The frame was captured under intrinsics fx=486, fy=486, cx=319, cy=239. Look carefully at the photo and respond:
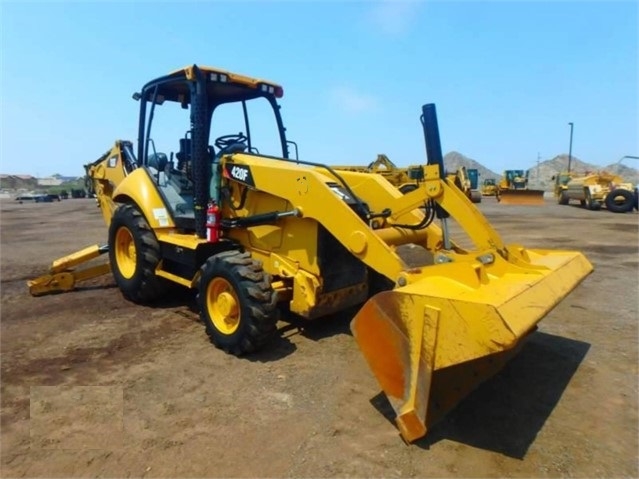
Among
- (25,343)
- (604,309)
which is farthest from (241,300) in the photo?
(604,309)

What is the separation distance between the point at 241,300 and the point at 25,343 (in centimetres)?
242

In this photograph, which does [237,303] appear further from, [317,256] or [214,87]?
[214,87]

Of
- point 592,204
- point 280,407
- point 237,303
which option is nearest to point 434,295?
point 280,407

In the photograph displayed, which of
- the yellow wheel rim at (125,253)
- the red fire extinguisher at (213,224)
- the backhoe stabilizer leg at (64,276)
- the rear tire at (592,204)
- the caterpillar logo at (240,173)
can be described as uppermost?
the caterpillar logo at (240,173)

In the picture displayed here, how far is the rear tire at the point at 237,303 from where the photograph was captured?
4.26 m

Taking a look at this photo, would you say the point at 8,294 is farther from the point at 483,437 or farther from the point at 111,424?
the point at 483,437

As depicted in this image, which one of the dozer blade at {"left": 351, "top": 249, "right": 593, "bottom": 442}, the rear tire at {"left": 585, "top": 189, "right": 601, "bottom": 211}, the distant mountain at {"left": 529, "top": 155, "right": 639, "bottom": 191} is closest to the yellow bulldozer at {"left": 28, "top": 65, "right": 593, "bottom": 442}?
the dozer blade at {"left": 351, "top": 249, "right": 593, "bottom": 442}

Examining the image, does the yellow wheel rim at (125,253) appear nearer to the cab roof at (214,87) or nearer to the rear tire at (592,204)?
the cab roof at (214,87)

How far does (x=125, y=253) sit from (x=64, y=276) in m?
1.25

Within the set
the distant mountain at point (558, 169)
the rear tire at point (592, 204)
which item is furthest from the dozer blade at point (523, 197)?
the distant mountain at point (558, 169)

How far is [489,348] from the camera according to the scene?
8.66 ft

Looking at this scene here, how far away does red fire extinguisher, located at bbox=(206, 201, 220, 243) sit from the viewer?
17.1 ft

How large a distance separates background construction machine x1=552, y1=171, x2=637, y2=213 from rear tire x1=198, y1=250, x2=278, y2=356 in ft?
76.7

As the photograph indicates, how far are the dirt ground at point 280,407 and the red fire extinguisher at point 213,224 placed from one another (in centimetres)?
100
